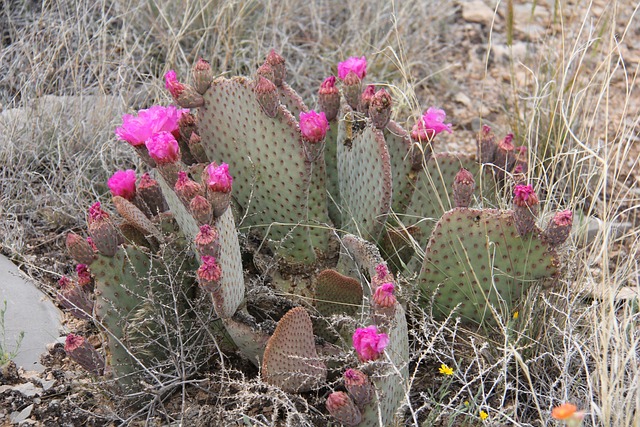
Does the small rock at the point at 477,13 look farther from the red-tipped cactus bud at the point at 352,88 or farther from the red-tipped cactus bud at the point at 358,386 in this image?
the red-tipped cactus bud at the point at 358,386

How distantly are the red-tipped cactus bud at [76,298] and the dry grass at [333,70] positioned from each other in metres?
0.31

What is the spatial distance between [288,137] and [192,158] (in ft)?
1.25

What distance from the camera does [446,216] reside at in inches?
85.4

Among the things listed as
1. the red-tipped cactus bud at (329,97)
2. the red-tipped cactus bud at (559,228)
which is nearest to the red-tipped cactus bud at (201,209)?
the red-tipped cactus bud at (329,97)

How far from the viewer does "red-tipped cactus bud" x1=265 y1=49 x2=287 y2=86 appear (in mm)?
2388

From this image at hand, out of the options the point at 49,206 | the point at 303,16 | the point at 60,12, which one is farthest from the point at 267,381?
the point at 303,16

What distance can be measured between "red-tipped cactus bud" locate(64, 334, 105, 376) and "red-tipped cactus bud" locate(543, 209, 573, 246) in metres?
1.27

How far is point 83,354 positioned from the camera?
213 cm

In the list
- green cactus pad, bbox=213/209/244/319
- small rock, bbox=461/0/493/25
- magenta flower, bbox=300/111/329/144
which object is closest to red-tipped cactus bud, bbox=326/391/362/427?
green cactus pad, bbox=213/209/244/319

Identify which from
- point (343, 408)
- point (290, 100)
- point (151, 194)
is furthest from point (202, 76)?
point (343, 408)

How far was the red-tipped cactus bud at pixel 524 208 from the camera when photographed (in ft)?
6.64

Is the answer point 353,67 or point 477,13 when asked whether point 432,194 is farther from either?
Result: point 477,13

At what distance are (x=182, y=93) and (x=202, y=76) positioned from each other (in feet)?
0.29

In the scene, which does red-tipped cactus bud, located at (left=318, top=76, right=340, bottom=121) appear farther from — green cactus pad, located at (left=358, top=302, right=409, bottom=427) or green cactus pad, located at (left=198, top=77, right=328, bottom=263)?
green cactus pad, located at (left=358, top=302, right=409, bottom=427)
